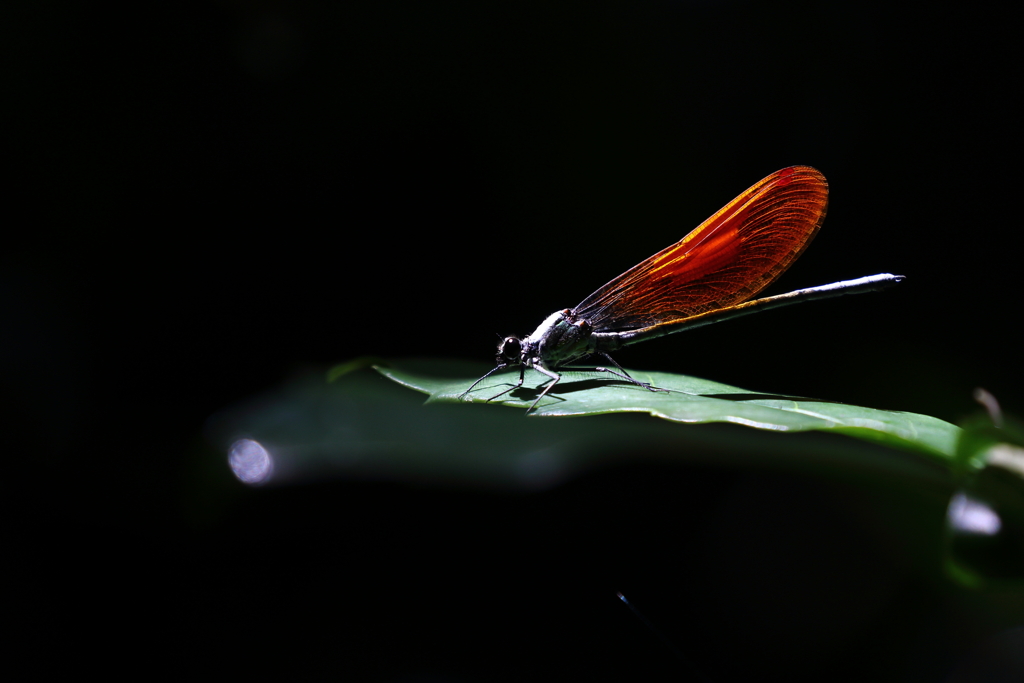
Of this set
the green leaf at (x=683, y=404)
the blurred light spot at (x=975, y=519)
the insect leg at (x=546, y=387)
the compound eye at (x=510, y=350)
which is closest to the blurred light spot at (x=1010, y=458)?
the blurred light spot at (x=975, y=519)

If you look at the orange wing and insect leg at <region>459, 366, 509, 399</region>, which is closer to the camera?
insect leg at <region>459, 366, 509, 399</region>

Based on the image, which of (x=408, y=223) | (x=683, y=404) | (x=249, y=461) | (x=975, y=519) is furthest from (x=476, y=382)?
(x=408, y=223)

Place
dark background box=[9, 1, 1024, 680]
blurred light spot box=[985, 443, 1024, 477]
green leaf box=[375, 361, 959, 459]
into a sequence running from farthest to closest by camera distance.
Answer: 1. dark background box=[9, 1, 1024, 680]
2. green leaf box=[375, 361, 959, 459]
3. blurred light spot box=[985, 443, 1024, 477]

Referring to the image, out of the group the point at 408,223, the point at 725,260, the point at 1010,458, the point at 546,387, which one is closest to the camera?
the point at 1010,458

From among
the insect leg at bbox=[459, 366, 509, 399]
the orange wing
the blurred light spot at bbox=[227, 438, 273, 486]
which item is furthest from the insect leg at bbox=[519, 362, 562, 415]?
the blurred light spot at bbox=[227, 438, 273, 486]

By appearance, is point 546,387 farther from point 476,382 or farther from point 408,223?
point 408,223

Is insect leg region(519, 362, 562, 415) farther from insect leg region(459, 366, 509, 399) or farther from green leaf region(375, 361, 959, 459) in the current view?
insect leg region(459, 366, 509, 399)

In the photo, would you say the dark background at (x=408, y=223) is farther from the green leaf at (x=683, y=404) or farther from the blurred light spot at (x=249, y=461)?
the blurred light spot at (x=249, y=461)

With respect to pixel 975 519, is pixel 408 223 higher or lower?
higher
